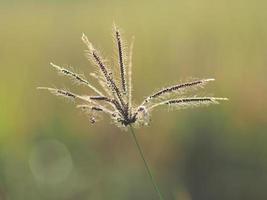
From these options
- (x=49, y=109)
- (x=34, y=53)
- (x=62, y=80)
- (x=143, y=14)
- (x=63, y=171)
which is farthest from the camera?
(x=143, y=14)

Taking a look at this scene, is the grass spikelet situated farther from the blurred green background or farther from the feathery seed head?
the blurred green background

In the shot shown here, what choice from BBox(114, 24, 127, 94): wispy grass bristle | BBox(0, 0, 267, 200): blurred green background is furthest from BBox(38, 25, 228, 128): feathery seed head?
BBox(0, 0, 267, 200): blurred green background

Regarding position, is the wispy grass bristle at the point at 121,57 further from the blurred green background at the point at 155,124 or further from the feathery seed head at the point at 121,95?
the blurred green background at the point at 155,124

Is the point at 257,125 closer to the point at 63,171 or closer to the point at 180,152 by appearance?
the point at 180,152

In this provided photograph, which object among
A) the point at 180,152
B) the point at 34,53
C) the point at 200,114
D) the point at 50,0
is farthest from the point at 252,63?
the point at 50,0

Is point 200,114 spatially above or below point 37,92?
below

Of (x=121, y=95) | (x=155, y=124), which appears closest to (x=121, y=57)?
(x=121, y=95)

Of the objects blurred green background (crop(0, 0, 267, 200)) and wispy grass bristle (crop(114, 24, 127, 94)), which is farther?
blurred green background (crop(0, 0, 267, 200))

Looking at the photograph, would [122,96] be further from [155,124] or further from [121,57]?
[155,124]
